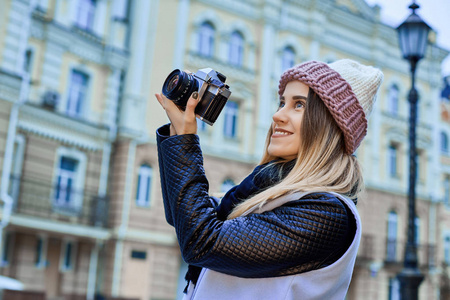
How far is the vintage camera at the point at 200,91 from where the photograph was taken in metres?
1.76

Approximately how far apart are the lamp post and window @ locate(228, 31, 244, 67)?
12.2 meters

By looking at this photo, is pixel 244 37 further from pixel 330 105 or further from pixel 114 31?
pixel 330 105

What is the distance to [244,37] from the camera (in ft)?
68.8

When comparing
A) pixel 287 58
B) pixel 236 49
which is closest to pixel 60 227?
pixel 236 49

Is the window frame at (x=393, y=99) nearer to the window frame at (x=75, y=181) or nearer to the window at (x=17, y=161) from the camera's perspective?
the window frame at (x=75, y=181)

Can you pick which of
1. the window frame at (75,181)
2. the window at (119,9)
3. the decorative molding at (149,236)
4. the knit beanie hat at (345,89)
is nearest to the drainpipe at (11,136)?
the window frame at (75,181)

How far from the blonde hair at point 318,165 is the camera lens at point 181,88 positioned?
375 mm

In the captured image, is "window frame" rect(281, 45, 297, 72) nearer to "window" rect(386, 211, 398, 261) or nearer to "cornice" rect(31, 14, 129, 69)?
"cornice" rect(31, 14, 129, 69)

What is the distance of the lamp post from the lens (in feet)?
25.0

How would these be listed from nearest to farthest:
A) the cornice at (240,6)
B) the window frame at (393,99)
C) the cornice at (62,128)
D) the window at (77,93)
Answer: the cornice at (62,128)
the window at (77,93)
the cornice at (240,6)
the window frame at (393,99)

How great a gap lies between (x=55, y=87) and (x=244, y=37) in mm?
7457

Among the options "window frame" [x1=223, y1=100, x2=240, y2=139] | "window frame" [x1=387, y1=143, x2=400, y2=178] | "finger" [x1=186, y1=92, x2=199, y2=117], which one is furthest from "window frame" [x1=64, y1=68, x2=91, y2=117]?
"finger" [x1=186, y1=92, x2=199, y2=117]

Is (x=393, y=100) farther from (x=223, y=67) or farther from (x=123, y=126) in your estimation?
(x=123, y=126)

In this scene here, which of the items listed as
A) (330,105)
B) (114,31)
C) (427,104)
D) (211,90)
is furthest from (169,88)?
(427,104)
